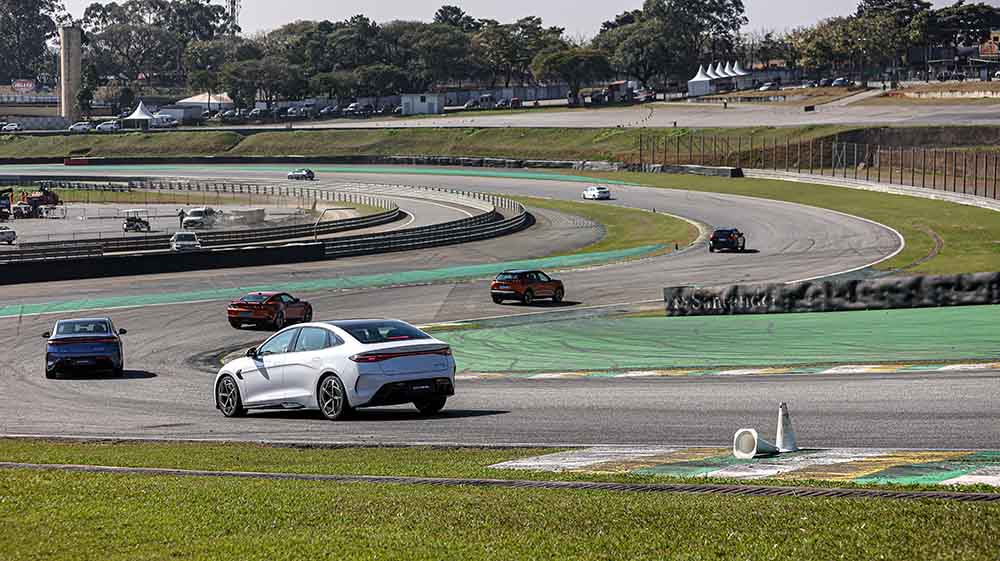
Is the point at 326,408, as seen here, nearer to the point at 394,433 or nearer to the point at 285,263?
the point at 394,433

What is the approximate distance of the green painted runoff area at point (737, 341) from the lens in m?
26.0

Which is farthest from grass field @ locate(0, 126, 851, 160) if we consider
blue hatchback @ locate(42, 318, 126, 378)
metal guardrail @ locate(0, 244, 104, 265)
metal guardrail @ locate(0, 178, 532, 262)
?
blue hatchback @ locate(42, 318, 126, 378)

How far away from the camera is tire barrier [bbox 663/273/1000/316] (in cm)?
3497

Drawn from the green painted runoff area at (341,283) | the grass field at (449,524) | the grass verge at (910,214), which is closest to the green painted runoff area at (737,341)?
the grass field at (449,524)

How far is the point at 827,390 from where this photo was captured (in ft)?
67.3

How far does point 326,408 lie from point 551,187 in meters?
88.2

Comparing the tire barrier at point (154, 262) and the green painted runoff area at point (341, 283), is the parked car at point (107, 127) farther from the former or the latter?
the green painted runoff area at point (341, 283)

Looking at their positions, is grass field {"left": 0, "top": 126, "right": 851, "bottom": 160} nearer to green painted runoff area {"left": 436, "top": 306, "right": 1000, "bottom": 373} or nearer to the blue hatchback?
green painted runoff area {"left": 436, "top": 306, "right": 1000, "bottom": 373}

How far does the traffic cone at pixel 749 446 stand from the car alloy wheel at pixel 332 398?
7162 millimetres

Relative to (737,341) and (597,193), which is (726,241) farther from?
(737,341)

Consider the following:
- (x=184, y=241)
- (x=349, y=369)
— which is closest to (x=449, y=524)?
(x=349, y=369)

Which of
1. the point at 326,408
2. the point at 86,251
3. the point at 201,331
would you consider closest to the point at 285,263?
the point at 86,251

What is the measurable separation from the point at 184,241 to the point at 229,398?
43.6 m

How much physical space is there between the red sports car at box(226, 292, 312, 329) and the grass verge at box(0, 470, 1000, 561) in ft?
91.6
